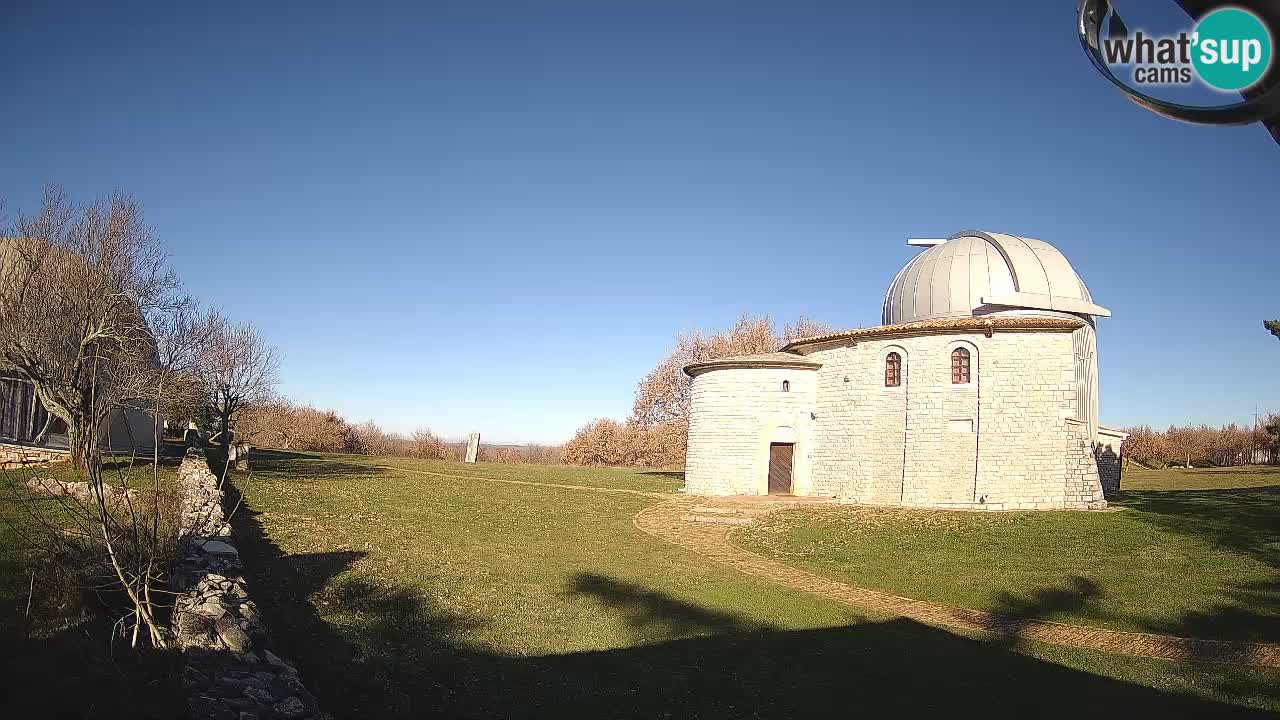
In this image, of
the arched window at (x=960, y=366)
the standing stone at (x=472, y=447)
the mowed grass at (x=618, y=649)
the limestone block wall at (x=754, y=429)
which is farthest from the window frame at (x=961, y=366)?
the standing stone at (x=472, y=447)

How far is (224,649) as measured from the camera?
5.60m

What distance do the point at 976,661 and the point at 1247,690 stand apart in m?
2.32

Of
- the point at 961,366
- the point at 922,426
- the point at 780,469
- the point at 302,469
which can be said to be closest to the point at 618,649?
the point at 922,426

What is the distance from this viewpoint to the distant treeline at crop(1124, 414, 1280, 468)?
56.9 m

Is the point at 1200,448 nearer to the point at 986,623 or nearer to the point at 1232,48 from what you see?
the point at 986,623

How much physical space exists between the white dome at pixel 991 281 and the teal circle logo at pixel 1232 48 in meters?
23.4

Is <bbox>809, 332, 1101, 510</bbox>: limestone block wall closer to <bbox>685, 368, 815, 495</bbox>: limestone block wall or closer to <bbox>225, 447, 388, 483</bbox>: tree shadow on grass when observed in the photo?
<bbox>685, 368, 815, 495</bbox>: limestone block wall

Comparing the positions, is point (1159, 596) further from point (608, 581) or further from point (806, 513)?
point (806, 513)

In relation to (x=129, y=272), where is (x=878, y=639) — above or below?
below

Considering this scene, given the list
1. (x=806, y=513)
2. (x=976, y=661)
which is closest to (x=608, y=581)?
(x=976, y=661)

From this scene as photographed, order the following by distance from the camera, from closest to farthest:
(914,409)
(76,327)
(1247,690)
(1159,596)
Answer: (1247,690) < (1159,596) < (76,327) < (914,409)

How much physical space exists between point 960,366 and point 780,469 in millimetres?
6781

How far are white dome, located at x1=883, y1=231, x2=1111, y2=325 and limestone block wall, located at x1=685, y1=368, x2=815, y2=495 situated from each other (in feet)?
15.0

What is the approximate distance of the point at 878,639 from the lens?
834cm
